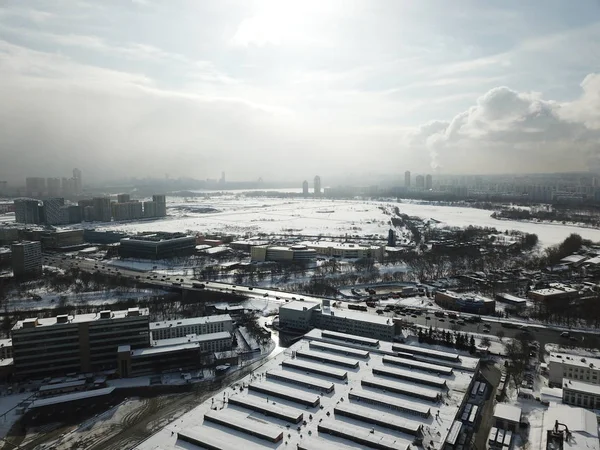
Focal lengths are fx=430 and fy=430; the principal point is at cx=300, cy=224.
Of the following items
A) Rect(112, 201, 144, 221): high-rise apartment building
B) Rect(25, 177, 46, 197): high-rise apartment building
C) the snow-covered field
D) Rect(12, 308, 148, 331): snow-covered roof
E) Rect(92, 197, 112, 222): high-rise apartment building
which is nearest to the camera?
Rect(12, 308, 148, 331): snow-covered roof

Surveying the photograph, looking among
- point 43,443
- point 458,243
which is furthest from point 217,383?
point 458,243

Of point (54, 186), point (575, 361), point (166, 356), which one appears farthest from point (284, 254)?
point (54, 186)

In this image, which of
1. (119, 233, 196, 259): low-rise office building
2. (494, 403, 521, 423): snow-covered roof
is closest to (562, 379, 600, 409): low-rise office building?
(494, 403, 521, 423): snow-covered roof

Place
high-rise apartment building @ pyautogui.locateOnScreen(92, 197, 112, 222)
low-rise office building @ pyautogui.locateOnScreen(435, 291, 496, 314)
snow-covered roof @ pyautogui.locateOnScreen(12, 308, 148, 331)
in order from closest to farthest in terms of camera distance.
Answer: snow-covered roof @ pyautogui.locateOnScreen(12, 308, 148, 331), low-rise office building @ pyautogui.locateOnScreen(435, 291, 496, 314), high-rise apartment building @ pyautogui.locateOnScreen(92, 197, 112, 222)

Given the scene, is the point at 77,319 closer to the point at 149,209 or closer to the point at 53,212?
the point at 53,212

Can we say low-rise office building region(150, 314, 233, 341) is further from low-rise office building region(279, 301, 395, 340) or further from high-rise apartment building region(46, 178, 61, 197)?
high-rise apartment building region(46, 178, 61, 197)

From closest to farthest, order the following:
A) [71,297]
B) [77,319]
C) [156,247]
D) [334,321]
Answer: [77,319] → [334,321] → [71,297] → [156,247]
